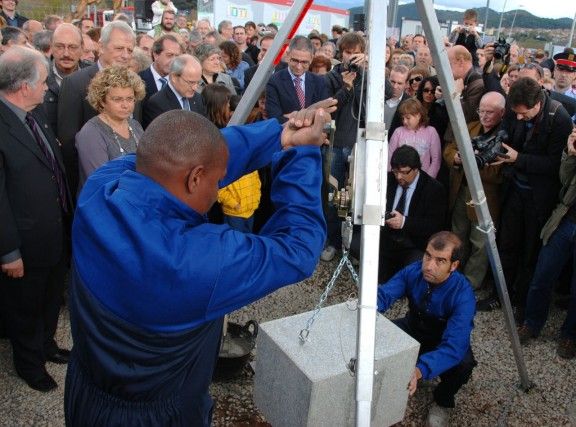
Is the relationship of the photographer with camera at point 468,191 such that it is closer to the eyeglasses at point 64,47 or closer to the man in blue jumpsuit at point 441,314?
the man in blue jumpsuit at point 441,314

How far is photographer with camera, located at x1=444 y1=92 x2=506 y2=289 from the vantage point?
457 cm

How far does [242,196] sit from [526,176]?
94.3 inches

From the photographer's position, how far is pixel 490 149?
414 cm

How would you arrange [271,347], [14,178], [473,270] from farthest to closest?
1. [473,270]
2. [14,178]
3. [271,347]

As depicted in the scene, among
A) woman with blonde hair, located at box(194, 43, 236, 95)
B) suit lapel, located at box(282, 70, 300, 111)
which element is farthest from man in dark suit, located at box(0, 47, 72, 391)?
woman with blonde hair, located at box(194, 43, 236, 95)

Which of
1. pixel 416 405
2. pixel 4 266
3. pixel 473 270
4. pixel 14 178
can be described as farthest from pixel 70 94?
pixel 473 270

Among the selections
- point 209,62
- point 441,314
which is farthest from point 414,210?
point 209,62

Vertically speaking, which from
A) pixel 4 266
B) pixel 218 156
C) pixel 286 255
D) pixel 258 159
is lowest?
pixel 4 266

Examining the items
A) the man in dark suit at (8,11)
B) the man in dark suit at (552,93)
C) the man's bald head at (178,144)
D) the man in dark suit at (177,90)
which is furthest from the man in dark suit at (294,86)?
the man in dark suit at (8,11)

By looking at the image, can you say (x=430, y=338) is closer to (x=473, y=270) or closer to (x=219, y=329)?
(x=473, y=270)

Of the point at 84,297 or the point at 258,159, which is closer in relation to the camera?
the point at 84,297

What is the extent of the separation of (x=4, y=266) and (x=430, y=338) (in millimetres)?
2744

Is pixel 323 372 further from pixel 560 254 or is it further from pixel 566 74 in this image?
pixel 566 74

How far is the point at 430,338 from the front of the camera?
138 inches
